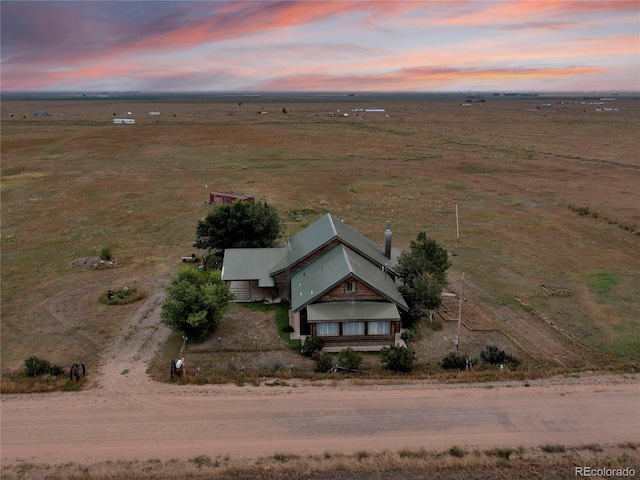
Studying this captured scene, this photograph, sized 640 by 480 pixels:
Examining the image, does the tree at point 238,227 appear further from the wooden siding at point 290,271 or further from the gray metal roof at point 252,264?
the wooden siding at point 290,271

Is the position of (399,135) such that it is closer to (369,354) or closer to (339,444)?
(369,354)

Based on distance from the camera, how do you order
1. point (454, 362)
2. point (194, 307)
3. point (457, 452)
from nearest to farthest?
→ point (457, 452)
point (454, 362)
point (194, 307)

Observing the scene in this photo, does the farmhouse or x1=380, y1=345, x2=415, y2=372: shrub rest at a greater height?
the farmhouse

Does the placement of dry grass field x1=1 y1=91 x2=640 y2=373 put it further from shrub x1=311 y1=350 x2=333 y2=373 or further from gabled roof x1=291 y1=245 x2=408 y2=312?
shrub x1=311 y1=350 x2=333 y2=373

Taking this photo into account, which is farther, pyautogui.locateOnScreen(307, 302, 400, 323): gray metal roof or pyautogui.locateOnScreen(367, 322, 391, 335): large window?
pyautogui.locateOnScreen(367, 322, 391, 335): large window

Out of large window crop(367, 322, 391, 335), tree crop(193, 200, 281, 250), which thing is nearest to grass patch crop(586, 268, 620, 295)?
large window crop(367, 322, 391, 335)

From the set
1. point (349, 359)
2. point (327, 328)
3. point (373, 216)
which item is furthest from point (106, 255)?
point (373, 216)

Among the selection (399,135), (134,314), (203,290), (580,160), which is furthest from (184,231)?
(399,135)

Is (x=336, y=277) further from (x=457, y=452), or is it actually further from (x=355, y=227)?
(x=355, y=227)
